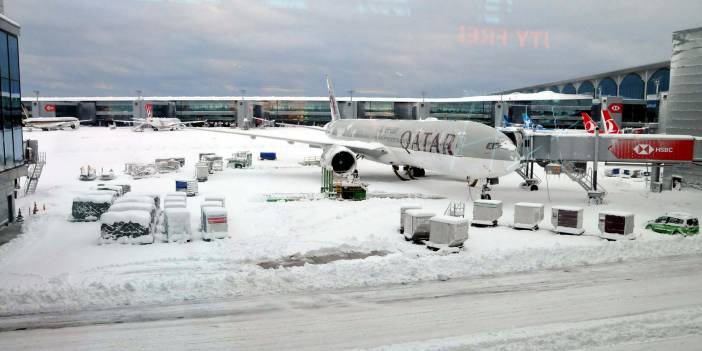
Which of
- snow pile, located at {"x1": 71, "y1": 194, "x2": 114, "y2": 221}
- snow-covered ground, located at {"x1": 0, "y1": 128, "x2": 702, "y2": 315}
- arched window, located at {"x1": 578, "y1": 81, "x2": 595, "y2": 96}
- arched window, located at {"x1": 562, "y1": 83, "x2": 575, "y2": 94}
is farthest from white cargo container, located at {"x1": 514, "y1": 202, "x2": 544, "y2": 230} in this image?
arched window, located at {"x1": 578, "y1": 81, "x2": 595, "y2": 96}

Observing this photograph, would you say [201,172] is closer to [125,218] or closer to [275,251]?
[125,218]

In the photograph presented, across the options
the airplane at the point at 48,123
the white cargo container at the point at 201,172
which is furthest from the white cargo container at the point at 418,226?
the airplane at the point at 48,123

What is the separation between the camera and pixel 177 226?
18781 millimetres

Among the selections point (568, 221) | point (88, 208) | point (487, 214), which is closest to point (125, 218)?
point (88, 208)

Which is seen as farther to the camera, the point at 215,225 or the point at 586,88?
the point at 586,88

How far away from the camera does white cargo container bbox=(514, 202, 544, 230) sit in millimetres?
21234

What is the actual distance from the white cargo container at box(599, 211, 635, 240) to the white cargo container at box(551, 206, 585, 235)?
0.82 m

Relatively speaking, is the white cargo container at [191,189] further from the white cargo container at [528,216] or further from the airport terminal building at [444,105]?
the airport terminal building at [444,105]

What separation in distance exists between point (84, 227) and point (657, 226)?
910 inches

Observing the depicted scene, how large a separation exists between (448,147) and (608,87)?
78.4m

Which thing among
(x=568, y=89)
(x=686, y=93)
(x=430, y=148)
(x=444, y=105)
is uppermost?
(x=568, y=89)

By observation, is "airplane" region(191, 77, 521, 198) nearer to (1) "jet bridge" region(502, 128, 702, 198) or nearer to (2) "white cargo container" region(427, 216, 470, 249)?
(1) "jet bridge" region(502, 128, 702, 198)

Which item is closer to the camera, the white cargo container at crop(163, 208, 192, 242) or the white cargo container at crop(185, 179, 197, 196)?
the white cargo container at crop(163, 208, 192, 242)

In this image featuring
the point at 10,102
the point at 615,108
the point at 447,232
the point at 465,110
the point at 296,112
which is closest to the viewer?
the point at 447,232
